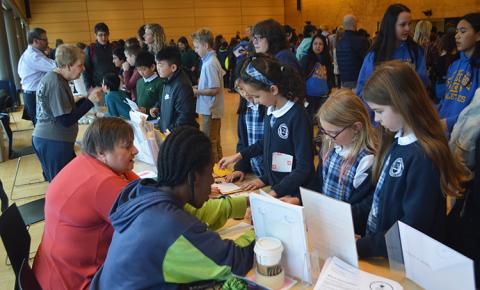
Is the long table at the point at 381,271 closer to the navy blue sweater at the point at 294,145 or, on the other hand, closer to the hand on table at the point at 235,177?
the navy blue sweater at the point at 294,145

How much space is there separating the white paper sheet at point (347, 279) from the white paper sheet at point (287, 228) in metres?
→ 0.05

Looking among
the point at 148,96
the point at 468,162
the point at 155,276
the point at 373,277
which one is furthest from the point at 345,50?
the point at 155,276

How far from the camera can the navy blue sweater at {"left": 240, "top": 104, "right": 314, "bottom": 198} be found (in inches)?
79.1

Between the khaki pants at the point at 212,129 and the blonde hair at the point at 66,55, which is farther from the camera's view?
the khaki pants at the point at 212,129

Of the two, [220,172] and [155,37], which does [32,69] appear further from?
[220,172]

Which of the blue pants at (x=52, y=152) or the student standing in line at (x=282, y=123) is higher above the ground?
the student standing in line at (x=282, y=123)

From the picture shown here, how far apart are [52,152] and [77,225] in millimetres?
1729

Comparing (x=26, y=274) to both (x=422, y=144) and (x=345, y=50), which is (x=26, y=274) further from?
(x=345, y=50)

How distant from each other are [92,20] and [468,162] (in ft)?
49.4

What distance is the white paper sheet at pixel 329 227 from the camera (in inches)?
48.1

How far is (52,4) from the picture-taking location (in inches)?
566

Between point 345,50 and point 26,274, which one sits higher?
point 345,50

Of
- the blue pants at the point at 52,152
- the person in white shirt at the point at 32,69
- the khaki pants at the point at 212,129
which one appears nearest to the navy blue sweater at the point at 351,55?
the khaki pants at the point at 212,129

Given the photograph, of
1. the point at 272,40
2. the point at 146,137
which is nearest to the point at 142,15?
the point at 272,40
